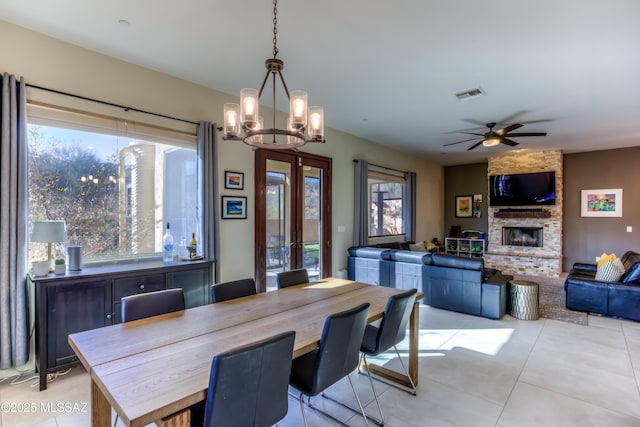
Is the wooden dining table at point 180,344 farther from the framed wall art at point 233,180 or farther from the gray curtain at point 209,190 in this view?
the framed wall art at point 233,180

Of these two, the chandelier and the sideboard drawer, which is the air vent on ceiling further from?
the sideboard drawer

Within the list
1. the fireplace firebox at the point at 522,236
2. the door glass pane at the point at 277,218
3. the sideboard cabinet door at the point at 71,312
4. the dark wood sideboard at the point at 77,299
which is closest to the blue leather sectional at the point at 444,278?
the door glass pane at the point at 277,218

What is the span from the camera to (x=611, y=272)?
4.29 metres

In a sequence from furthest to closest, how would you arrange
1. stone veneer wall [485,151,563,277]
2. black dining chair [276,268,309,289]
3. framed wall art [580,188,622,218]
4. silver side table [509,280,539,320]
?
stone veneer wall [485,151,563,277]
framed wall art [580,188,622,218]
silver side table [509,280,539,320]
black dining chair [276,268,309,289]

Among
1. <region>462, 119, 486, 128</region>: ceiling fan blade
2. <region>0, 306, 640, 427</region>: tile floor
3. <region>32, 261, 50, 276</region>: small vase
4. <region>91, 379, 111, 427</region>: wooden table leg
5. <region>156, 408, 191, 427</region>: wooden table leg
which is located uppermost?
<region>462, 119, 486, 128</region>: ceiling fan blade

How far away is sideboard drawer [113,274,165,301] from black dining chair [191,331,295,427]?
180 cm

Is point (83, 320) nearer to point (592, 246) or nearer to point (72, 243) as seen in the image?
point (72, 243)

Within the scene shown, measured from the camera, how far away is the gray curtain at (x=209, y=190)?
3703mm

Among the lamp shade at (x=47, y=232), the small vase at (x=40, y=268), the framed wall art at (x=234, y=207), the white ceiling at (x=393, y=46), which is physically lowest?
the small vase at (x=40, y=268)

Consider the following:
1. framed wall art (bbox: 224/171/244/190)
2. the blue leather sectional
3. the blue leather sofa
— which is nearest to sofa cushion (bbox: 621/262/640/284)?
the blue leather sofa

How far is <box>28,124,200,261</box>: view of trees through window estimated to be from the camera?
2.87 meters

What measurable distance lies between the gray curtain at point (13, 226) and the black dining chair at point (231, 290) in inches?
65.4

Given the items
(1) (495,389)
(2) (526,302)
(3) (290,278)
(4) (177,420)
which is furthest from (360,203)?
(4) (177,420)

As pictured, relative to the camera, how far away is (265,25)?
8.55 feet
